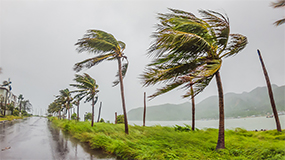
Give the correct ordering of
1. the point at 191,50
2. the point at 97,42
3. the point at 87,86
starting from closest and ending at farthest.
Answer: the point at 191,50, the point at 97,42, the point at 87,86

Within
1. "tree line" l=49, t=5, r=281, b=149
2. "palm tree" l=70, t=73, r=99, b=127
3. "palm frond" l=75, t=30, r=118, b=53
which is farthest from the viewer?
"palm tree" l=70, t=73, r=99, b=127

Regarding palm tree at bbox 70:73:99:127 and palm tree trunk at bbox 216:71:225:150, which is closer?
palm tree trunk at bbox 216:71:225:150

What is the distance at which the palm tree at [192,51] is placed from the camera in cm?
493

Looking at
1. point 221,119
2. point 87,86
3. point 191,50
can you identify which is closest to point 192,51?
point 191,50

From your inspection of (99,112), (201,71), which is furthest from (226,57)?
(99,112)

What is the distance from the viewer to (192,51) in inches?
210

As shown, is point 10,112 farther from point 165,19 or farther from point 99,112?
point 165,19

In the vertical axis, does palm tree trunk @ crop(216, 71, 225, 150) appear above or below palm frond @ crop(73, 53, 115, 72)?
below

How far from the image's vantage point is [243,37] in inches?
230

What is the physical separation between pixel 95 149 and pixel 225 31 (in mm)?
7145

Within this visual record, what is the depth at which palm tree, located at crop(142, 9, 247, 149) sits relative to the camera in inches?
194

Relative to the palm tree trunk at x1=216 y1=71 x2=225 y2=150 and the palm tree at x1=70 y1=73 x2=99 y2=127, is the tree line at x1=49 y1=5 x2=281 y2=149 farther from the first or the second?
the palm tree at x1=70 y1=73 x2=99 y2=127

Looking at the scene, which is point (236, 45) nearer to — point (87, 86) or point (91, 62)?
point (91, 62)

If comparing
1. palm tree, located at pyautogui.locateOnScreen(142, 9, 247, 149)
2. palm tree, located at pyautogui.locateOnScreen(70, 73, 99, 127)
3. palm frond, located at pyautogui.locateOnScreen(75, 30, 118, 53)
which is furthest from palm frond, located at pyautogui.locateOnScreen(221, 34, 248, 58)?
palm tree, located at pyautogui.locateOnScreen(70, 73, 99, 127)
